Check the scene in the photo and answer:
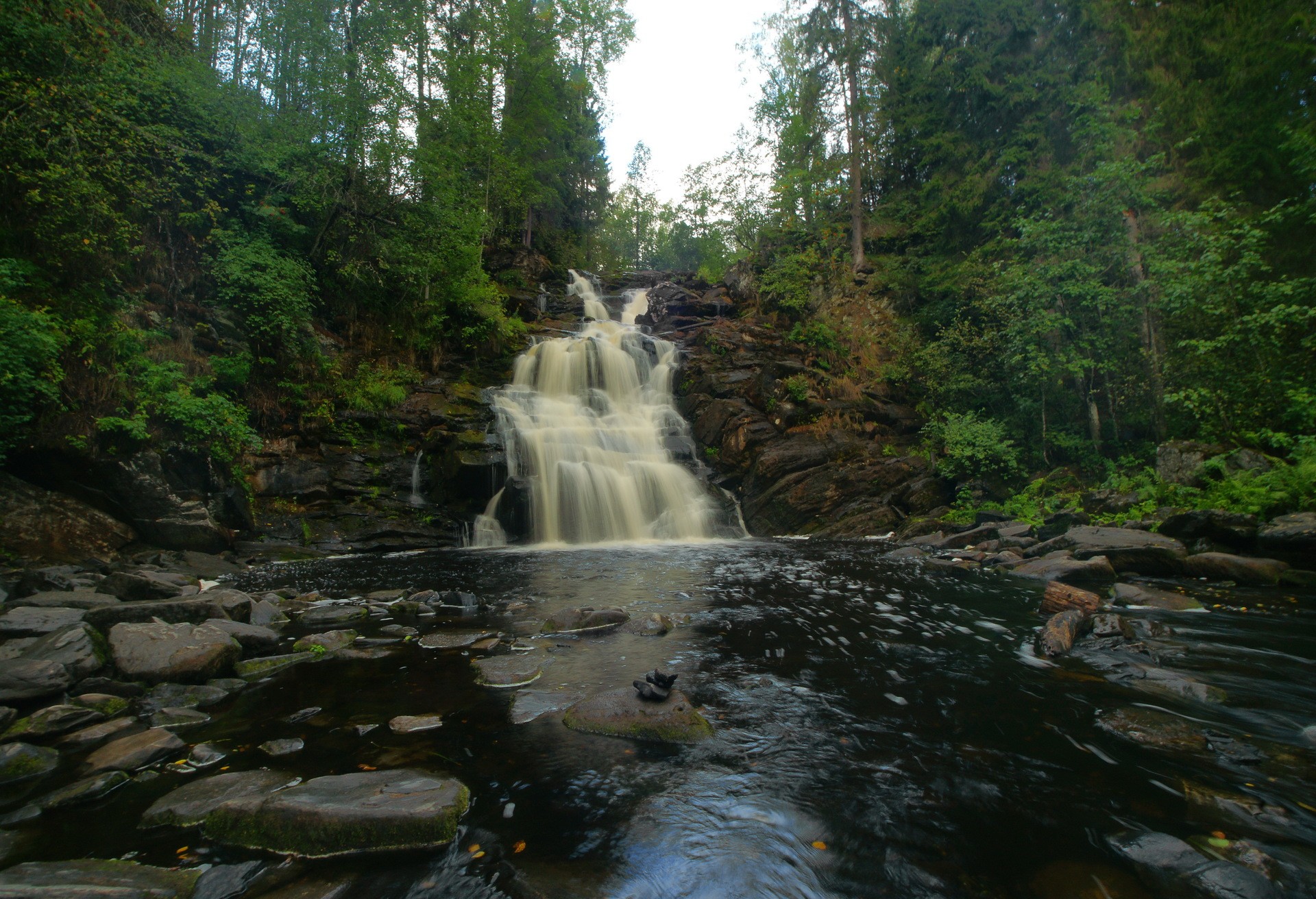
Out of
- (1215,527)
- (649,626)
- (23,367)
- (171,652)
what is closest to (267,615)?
(171,652)

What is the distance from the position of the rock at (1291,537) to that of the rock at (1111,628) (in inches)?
201

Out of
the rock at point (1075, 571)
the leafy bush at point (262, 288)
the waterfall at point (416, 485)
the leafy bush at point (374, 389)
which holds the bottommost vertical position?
the rock at point (1075, 571)

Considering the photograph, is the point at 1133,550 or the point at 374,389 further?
the point at 374,389

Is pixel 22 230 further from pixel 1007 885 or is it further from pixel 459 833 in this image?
pixel 1007 885

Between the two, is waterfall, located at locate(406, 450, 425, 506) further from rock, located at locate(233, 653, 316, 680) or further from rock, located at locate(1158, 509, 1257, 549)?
rock, located at locate(1158, 509, 1257, 549)

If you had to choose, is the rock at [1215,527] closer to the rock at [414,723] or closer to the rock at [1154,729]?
the rock at [1154,729]

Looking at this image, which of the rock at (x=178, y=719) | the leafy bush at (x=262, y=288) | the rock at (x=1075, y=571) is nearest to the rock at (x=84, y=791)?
the rock at (x=178, y=719)

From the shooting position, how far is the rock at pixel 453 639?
6.35 meters

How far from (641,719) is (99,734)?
3868mm

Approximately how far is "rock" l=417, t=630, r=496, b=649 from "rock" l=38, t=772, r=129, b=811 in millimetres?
2995

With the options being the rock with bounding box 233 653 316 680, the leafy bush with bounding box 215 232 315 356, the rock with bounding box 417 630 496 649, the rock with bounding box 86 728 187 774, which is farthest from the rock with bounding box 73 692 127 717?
the leafy bush with bounding box 215 232 315 356

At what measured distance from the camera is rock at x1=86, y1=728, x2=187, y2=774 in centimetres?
356

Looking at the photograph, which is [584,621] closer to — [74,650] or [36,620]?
[74,650]

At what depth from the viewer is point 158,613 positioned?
5914mm
